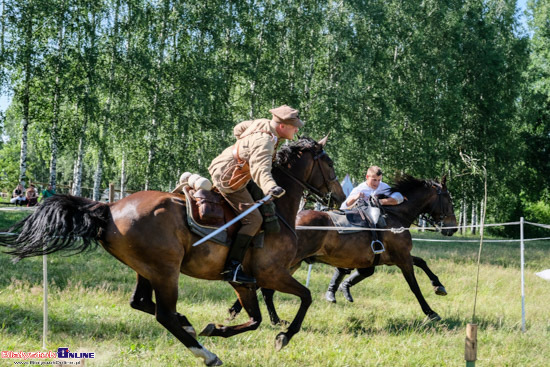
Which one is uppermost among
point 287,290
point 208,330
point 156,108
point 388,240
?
point 156,108

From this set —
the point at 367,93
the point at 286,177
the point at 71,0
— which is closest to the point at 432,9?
the point at 367,93

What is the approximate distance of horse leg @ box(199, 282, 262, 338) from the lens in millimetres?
5355

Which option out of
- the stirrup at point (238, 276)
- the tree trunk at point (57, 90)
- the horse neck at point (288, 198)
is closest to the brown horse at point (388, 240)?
the horse neck at point (288, 198)

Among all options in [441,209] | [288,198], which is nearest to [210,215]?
[288,198]

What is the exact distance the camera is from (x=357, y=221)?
7.93m

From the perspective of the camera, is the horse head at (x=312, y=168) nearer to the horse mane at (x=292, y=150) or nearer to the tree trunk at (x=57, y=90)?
the horse mane at (x=292, y=150)

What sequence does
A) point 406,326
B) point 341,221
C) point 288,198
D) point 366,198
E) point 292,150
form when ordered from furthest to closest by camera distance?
point 366,198 < point 341,221 < point 406,326 < point 292,150 < point 288,198

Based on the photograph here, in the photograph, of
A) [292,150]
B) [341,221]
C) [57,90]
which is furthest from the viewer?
[57,90]

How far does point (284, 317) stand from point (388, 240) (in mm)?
1921

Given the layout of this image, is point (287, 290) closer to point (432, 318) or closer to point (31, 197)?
point (432, 318)

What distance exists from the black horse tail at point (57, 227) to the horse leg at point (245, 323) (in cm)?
148

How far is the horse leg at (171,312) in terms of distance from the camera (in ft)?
15.9

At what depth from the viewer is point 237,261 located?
5.24 meters

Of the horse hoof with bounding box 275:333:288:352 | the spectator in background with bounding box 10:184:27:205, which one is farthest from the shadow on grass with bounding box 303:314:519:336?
the spectator in background with bounding box 10:184:27:205
